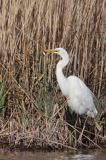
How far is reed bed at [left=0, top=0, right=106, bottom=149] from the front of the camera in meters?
6.48

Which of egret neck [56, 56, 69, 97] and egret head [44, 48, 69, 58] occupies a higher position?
egret head [44, 48, 69, 58]

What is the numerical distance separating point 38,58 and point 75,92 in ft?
2.27

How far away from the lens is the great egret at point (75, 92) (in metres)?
6.52

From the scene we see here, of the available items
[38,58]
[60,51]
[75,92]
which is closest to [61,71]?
[60,51]

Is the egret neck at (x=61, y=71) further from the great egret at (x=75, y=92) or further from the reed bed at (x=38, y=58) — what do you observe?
the reed bed at (x=38, y=58)

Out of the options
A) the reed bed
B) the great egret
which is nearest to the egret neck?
the great egret

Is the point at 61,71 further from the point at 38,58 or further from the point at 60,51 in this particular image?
the point at 38,58

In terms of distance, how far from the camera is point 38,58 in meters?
6.75

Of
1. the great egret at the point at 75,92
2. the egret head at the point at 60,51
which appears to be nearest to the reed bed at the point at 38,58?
the great egret at the point at 75,92

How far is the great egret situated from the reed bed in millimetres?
150

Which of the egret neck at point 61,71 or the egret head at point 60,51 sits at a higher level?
the egret head at point 60,51

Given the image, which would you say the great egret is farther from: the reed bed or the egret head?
the reed bed

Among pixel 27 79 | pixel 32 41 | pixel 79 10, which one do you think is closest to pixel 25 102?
pixel 27 79

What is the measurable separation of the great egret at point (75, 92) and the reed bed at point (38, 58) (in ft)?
0.49
